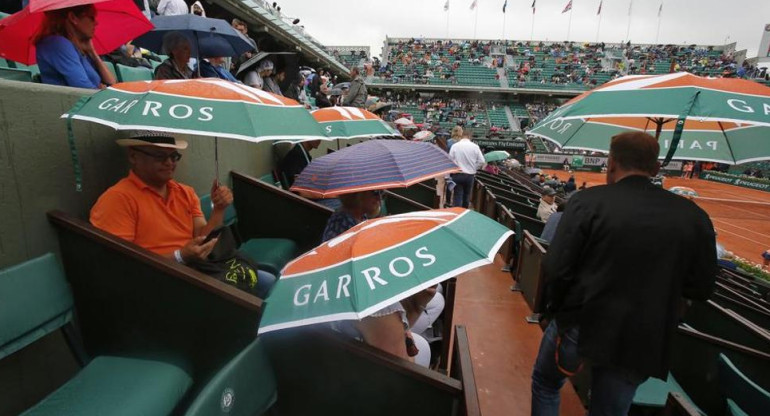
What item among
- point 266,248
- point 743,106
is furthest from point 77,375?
point 743,106

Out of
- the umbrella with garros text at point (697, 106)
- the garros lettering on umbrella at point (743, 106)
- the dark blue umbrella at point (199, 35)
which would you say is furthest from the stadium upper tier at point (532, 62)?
the garros lettering on umbrella at point (743, 106)

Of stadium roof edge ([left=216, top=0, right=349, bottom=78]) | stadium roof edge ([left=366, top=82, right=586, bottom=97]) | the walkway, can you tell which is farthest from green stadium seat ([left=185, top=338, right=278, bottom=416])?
stadium roof edge ([left=366, top=82, right=586, bottom=97])

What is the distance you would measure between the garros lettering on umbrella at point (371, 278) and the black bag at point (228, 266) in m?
0.95

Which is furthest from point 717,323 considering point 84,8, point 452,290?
point 84,8

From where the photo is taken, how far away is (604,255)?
72.3 inches

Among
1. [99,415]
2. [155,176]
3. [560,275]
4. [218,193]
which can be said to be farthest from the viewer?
[218,193]

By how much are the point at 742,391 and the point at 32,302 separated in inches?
142

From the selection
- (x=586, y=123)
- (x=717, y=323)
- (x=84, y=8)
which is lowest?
(x=717, y=323)

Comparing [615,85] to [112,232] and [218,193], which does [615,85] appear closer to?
[218,193]

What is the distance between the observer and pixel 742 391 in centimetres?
216

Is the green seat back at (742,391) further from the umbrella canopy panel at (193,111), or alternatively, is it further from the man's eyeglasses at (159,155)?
the man's eyeglasses at (159,155)

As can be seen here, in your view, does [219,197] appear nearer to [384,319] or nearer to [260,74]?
[384,319]

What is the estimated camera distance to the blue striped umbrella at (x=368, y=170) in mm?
2442

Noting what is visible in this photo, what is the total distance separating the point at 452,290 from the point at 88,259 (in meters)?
2.21
